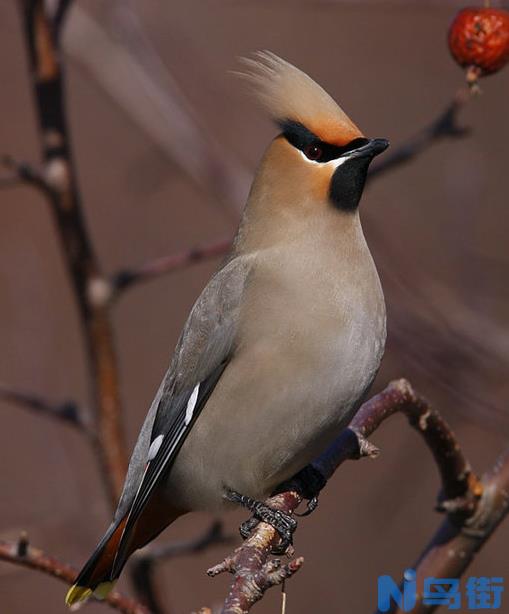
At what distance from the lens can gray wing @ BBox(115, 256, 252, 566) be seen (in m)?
3.17

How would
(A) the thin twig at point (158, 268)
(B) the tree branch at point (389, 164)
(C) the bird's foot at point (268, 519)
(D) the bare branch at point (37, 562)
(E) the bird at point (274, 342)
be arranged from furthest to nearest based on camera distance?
(A) the thin twig at point (158, 268) < (B) the tree branch at point (389, 164) < (E) the bird at point (274, 342) < (C) the bird's foot at point (268, 519) < (D) the bare branch at point (37, 562)

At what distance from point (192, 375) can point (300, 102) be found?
2.34ft

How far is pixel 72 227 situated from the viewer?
333 centimetres

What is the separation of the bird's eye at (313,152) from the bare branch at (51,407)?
0.87m

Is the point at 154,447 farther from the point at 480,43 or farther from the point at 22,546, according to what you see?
the point at 480,43

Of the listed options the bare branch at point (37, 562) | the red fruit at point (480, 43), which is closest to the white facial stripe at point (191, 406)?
the bare branch at point (37, 562)

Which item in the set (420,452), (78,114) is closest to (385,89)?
(78,114)

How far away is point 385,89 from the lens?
670 cm

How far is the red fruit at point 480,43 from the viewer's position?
2.98m

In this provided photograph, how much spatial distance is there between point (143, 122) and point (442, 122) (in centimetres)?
111

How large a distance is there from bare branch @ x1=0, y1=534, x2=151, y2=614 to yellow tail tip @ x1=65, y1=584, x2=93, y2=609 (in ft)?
1.36

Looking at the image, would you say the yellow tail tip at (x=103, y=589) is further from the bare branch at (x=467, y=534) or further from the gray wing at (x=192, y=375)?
the bare branch at (x=467, y=534)

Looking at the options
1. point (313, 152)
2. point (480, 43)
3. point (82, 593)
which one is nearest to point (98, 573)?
point (82, 593)

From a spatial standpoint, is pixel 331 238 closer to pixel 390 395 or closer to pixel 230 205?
pixel 390 395
